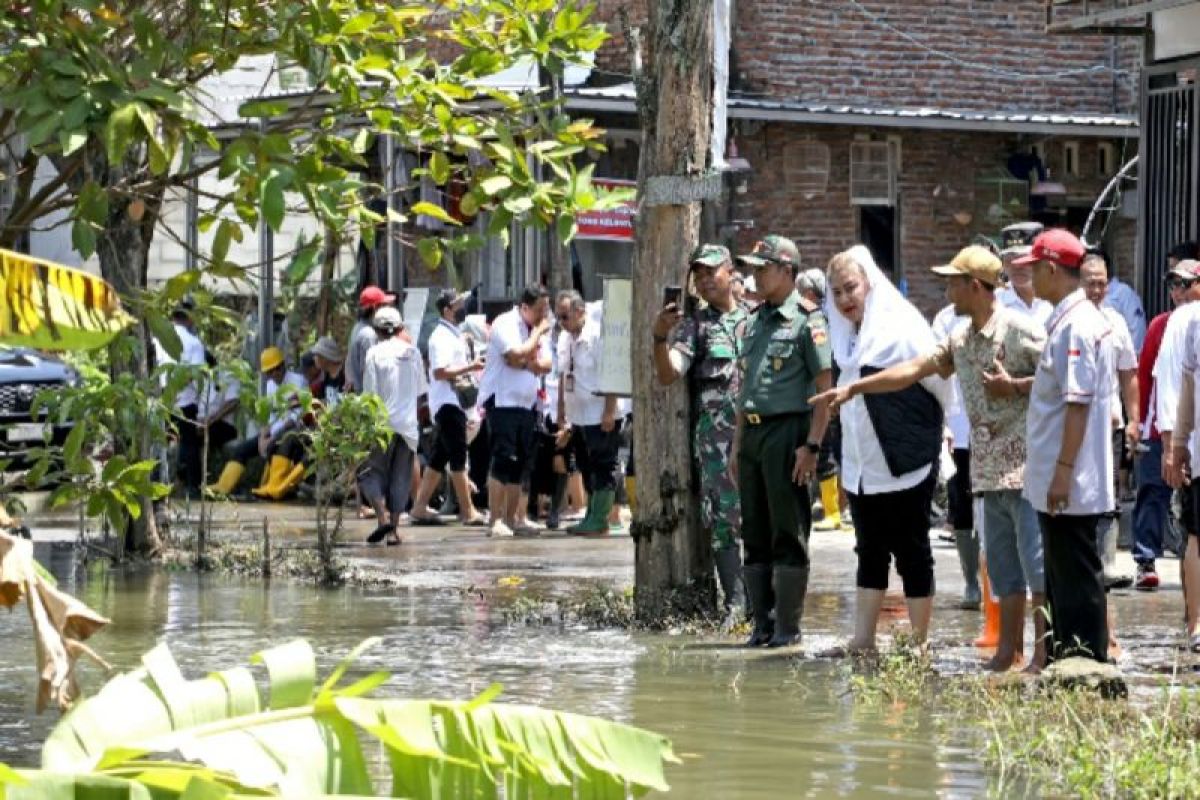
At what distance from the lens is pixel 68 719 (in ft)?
14.7

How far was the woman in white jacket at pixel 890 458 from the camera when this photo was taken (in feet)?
37.8

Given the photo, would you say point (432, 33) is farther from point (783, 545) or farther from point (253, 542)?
point (253, 542)

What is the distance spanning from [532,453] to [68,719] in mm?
16787

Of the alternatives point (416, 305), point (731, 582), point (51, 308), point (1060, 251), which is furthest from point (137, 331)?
point (416, 305)

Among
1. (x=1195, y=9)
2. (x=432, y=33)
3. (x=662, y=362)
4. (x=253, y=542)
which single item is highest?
(x=1195, y=9)

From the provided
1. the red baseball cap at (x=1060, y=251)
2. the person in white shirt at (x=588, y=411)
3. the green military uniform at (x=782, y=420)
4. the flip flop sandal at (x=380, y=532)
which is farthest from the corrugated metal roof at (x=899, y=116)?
the red baseball cap at (x=1060, y=251)

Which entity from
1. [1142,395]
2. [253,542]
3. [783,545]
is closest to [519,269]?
[253,542]

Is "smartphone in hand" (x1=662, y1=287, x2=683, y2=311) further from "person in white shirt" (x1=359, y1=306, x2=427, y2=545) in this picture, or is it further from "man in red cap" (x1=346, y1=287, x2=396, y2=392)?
"man in red cap" (x1=346, y1=287, x2=396, y2=392)

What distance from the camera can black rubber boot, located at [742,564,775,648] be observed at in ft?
40.4

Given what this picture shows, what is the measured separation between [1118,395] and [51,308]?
9831 millimetres

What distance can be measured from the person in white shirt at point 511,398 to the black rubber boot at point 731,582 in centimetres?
723

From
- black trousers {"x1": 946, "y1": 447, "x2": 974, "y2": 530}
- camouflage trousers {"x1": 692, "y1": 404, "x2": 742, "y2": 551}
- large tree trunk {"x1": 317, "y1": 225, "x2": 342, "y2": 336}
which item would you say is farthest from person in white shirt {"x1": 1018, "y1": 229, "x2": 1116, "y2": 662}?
large tree trunk {"x1": 317, "y1": 225, "x2": 342, "y2": 336}

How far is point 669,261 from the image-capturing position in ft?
42.8

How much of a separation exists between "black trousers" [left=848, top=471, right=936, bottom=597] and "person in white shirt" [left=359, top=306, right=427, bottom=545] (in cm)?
812
